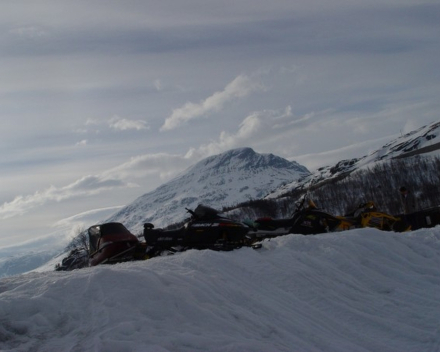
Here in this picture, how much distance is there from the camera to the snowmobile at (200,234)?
398 inches

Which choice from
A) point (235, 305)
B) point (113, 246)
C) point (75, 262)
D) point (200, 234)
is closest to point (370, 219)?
point (200, 234)

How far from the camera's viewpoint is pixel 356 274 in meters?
8.31

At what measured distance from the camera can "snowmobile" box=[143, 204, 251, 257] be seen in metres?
10.1

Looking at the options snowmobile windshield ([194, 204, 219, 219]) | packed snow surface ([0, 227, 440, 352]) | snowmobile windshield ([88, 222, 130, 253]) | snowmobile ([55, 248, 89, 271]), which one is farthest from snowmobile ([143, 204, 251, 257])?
snowmobile ([55, 248, 89, 271])

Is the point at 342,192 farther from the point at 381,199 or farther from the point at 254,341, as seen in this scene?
the point at 254,341

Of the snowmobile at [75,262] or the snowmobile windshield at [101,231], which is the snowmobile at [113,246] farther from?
the snowmobile at [75,262]

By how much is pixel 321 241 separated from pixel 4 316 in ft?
20.3

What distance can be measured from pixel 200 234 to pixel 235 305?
14.9 feet

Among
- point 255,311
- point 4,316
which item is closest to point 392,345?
point 255,311

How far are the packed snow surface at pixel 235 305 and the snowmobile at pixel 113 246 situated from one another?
3.12 m

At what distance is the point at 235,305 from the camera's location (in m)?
5.87

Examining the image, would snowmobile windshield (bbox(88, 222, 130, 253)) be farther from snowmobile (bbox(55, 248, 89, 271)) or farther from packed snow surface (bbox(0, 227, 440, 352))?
snowmobile (bbox(55, 248, 89, 271))

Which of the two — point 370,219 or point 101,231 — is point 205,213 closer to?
point 101,231

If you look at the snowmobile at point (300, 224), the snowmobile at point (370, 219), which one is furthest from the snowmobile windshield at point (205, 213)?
the snowmobile at point (370, 219)
